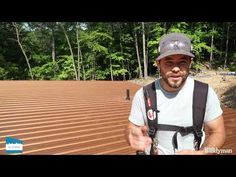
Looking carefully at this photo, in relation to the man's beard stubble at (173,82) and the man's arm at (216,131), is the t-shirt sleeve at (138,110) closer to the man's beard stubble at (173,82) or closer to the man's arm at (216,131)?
the man's beard stubble at (173,82)

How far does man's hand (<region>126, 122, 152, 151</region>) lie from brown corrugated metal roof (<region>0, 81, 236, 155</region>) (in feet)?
3.64

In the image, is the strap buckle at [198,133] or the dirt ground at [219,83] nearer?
the strap buckle at [198,133]

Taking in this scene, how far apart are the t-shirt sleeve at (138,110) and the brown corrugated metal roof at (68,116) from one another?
117 centimetres

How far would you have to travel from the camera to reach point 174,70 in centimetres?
150

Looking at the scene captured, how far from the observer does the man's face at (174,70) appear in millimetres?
1491

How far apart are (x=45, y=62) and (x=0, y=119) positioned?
1424 mm

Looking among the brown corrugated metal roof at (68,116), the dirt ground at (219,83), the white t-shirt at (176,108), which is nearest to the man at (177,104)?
the white t-shirt at (176,108)

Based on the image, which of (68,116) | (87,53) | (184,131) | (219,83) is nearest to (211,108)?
(184,131)

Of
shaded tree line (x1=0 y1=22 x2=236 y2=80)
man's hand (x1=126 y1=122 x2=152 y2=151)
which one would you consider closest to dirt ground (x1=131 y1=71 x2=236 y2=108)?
shaded tree line (x1=0 y1=22 x2=236 y2=80)
